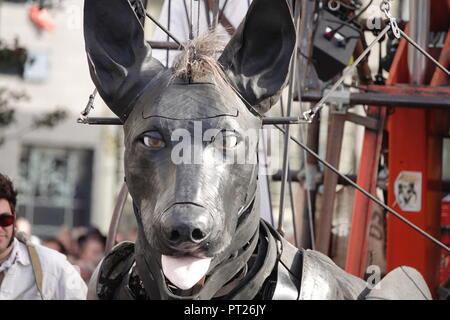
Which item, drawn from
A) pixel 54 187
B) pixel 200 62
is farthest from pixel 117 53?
pixel 54 187

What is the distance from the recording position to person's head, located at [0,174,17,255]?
4.47 meters

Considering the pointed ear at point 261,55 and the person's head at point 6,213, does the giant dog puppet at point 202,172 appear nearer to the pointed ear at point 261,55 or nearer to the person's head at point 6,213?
the pointed ear at point 261,55

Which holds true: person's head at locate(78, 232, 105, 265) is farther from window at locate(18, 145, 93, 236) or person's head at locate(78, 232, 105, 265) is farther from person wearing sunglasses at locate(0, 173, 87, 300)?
window at locate(18, 145, 93, 236)

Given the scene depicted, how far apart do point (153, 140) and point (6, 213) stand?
5.86 feet

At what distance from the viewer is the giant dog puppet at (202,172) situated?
9.00 ft

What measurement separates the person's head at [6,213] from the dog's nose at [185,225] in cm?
196

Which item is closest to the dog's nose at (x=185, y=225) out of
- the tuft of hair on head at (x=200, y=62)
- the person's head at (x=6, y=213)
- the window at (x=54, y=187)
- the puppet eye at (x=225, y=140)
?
the puppet eye at (x=225, y=140)

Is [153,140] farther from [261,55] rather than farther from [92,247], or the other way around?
[92,247]

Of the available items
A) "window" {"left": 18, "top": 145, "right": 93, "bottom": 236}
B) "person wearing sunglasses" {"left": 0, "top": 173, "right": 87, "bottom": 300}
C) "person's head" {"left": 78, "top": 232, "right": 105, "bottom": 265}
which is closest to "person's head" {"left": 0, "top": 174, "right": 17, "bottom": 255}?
"person wearing sunglasses" {"left": 0, "top": 173, "right": 87, "bottom": 300}

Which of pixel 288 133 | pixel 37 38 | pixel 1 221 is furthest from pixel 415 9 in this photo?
pixel 37 38

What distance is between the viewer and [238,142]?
9.51ft

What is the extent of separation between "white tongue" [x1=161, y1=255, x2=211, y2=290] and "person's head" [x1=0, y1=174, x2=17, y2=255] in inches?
74.0

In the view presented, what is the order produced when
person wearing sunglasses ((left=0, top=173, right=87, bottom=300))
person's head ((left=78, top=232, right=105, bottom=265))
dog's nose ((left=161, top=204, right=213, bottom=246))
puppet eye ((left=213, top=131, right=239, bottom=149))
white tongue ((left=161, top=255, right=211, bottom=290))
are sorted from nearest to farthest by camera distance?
dog's nose ((left=161, top=204, right=213, bottom=246)) → white tongue ((left=161, top=255, right=211, bottom=290)) → puppet eye ((left=213, top=131, right=239, bottom=149)) → person wearing sunglasses ((left=0, top=173, right=87, bottom=300)) → person's head ((left=78, top=232, right=105, bottom=265))
